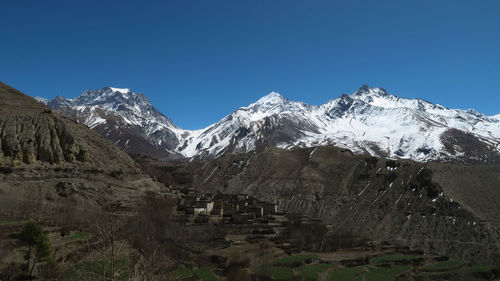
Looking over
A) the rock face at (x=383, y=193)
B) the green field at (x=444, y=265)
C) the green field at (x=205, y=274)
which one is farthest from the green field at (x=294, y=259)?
the rock face at (x=383, y=193)

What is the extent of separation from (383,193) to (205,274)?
71.0m

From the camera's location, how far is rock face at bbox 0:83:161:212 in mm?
54000

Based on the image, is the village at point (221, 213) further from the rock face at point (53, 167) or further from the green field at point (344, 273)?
the green field at point (344, 273)

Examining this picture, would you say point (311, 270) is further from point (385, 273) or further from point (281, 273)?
point (385, 273)

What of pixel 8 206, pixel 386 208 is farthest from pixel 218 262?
pixel 386 208

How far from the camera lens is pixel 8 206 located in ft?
151

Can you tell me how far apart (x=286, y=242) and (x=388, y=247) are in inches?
689

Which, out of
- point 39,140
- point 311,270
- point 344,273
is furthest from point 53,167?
point 344,273

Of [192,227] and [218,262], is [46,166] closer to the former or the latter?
[192,227]

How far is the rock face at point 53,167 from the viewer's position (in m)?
54.0

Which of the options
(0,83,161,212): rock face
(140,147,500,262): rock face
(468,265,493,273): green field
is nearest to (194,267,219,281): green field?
(0,83,161,212): rock face

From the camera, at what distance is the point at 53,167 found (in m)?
62.4

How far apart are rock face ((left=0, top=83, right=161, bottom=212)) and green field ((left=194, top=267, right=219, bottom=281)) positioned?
899 inches

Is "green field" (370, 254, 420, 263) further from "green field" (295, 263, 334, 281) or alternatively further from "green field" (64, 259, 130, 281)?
"green field" (64, 259, 130, 281)
